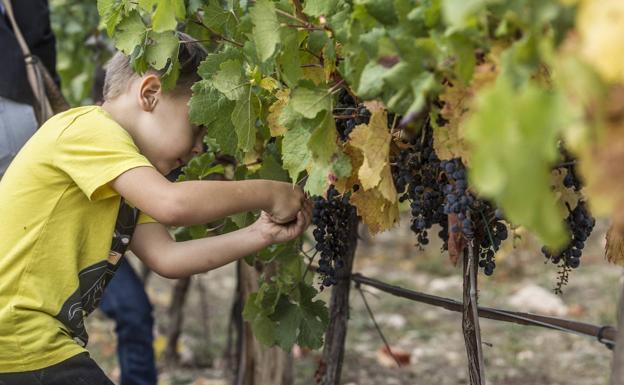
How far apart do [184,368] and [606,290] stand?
3.40 meters

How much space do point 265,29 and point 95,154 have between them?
58cm

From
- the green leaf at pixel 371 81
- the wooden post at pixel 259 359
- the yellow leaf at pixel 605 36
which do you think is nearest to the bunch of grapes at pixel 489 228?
the green leaf at pixel 371 81

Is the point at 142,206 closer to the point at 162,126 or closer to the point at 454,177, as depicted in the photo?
the point at 162,126

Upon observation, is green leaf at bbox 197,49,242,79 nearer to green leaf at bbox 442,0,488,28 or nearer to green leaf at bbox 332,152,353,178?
green leaf at bbox 332,152,353,178

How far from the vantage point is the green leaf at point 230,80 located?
6.44 feet

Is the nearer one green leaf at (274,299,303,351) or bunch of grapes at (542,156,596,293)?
bunch of grapes at (542,156,596,293)

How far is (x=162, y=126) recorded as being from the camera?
86.3 inches

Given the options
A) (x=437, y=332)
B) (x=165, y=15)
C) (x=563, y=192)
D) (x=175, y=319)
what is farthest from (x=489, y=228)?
(x=437, y=332)

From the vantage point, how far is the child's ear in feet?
7.11

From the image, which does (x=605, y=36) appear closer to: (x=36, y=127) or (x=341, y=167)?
(x=341, y=167)

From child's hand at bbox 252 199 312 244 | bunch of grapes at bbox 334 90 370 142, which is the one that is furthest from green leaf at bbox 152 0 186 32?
child's hand at bbox 252 199 312 244

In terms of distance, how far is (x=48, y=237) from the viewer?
2113 mm

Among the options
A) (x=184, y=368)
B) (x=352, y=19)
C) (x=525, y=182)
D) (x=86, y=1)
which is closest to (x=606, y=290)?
(x=184, y=368)

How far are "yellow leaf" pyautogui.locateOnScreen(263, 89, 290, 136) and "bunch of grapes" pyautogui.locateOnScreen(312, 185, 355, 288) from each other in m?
0.19
